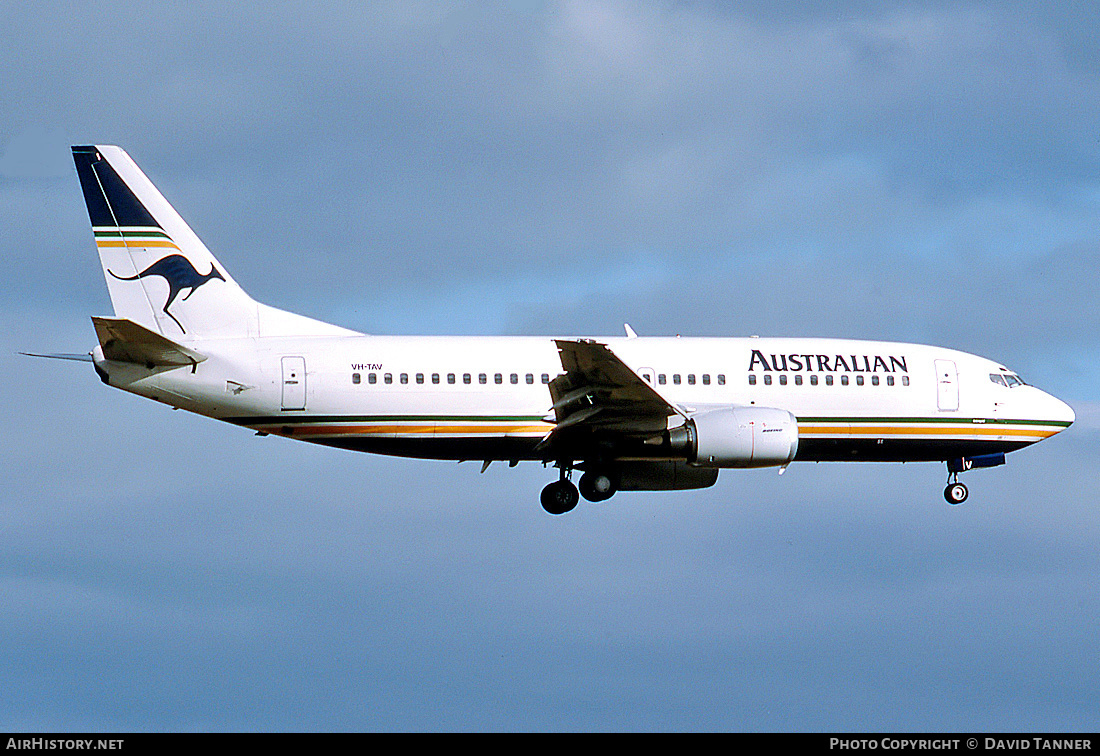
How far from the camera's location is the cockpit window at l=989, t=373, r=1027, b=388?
39.1 metres

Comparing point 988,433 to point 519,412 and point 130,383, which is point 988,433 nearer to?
point 519,412

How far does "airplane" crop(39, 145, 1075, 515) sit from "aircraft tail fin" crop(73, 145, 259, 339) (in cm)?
4

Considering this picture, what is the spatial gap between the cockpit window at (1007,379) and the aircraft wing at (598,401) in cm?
1050

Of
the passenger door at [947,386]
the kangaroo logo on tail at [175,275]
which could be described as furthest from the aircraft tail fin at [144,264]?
the passenger door at [947,386]

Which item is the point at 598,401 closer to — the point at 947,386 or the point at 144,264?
the point at 947,386

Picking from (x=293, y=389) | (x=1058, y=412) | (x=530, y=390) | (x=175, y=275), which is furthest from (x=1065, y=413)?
(x=175, y=275)

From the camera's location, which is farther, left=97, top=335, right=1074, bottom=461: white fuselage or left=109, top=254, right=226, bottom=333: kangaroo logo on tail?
left=109, top=254, right=226, bottom=333: kangaroo logo on tail

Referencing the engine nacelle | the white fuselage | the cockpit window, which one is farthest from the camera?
the cockpit window

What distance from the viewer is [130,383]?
33.3m

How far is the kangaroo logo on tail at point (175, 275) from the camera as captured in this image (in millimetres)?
35062

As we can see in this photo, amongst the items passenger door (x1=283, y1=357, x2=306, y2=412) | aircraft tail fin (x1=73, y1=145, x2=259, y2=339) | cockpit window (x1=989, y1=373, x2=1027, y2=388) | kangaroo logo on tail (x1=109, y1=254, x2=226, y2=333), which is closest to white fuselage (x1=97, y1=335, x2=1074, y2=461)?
passenger door (x1=283, y1=357, x2=306, y2=412)

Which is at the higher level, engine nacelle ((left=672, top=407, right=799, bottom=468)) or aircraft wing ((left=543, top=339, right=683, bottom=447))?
aircraft wing ((left=543, top=339, right=683, bottom=447))

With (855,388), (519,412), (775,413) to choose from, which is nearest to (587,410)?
(519,412)

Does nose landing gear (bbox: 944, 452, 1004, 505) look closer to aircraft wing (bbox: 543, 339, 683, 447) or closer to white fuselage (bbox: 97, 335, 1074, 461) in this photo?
white fuselage (bbox: 97, 335, 1074, 461)
